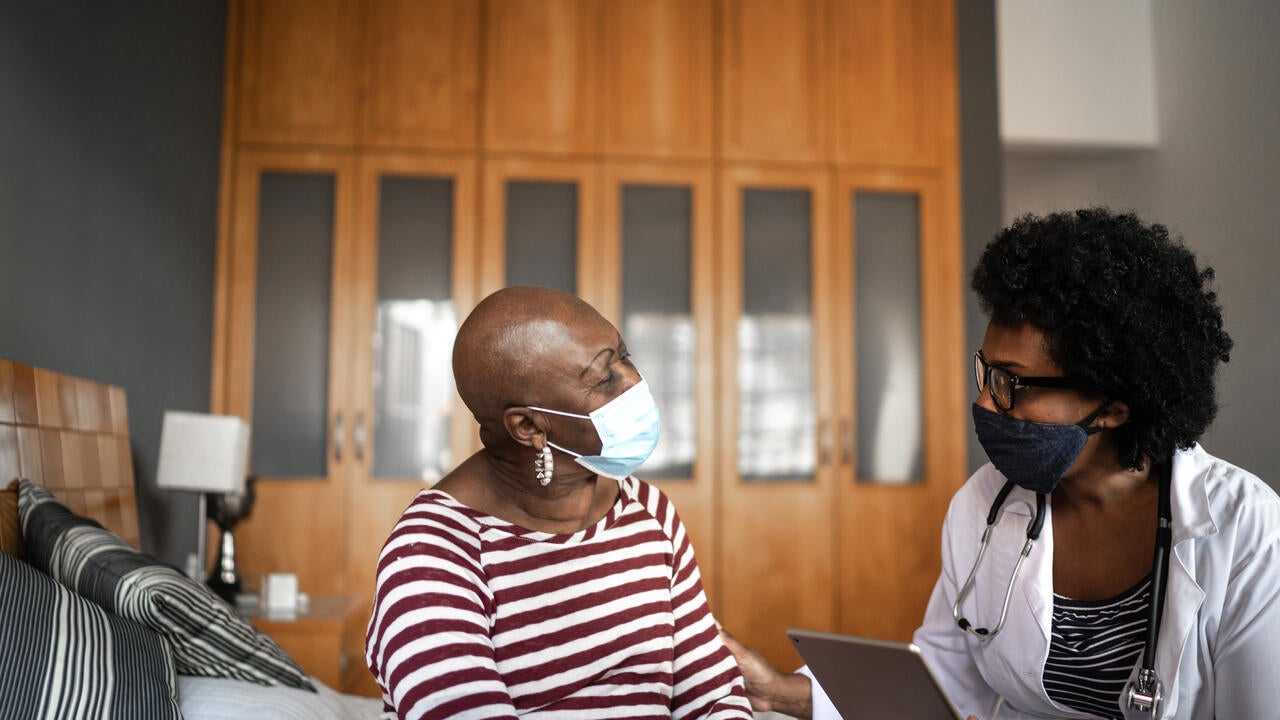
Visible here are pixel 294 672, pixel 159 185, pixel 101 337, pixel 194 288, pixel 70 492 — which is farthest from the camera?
pixel 194 288

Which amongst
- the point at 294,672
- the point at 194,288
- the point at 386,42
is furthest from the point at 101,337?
the point at 386,42

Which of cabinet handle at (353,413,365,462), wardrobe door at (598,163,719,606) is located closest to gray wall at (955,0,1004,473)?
wardrobe door at (598,163,719,606)

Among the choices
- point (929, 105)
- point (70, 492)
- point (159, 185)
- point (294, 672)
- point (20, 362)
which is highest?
point (929, 105)

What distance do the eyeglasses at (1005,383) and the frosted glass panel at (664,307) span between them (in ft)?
7.94

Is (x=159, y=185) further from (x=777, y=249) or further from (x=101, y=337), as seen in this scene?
(x=777, y=249)

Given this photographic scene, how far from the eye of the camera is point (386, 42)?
3918 millimetres

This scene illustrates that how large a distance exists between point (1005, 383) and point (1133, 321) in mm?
192

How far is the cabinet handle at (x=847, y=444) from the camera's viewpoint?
397cm

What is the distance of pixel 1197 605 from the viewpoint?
55.2 inches

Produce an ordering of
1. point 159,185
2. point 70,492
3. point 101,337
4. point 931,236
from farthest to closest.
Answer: point 931,236
point 159,185
point 101,337
point 70,492

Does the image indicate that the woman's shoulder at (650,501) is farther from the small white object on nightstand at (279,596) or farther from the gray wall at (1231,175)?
the gray wall at (1231,175)

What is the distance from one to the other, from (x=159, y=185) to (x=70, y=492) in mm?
1282

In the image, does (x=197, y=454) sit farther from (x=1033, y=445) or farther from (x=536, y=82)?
(x=1033, y=445)

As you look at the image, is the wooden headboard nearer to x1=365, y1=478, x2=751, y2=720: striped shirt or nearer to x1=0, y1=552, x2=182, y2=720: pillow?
x1=0, y1=552, x2=182, y2=720: pillow
